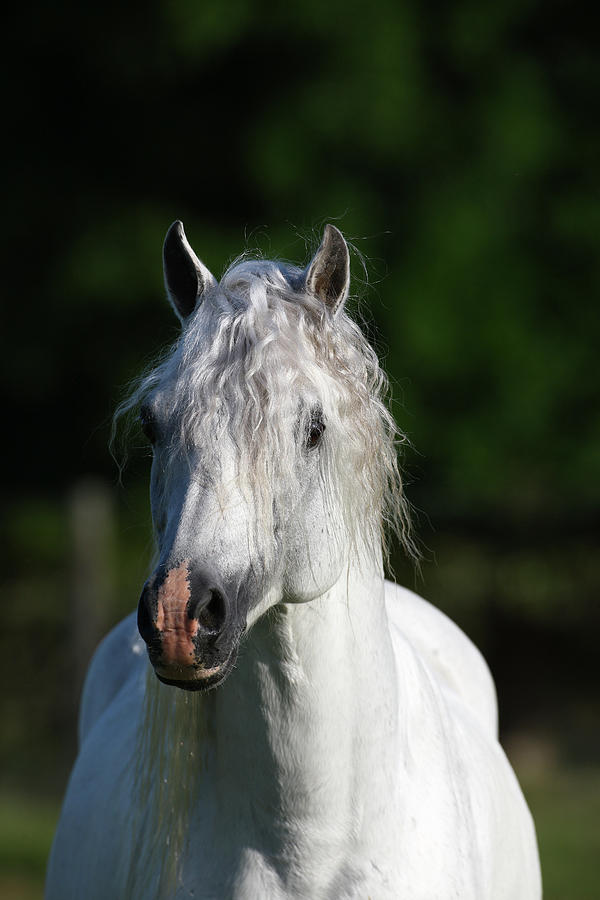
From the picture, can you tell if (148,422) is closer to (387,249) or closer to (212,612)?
(212,612)

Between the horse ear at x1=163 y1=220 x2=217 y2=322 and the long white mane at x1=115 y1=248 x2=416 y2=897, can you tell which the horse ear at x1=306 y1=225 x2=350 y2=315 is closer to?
the long white mane at x1=115 y1=248 x2=416 y2=897

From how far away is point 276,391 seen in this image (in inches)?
79.8

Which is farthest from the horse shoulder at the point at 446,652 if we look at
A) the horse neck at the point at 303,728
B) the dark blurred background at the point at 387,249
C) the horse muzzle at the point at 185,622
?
the dark blurred background at the point at 387,249

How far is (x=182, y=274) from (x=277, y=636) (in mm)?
762

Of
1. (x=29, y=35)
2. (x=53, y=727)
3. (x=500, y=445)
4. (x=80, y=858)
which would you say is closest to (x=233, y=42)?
(x=29, y=35)

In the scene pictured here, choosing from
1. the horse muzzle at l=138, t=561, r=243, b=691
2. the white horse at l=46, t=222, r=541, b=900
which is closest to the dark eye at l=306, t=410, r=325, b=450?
the white horse at l=46, t=222, r=541, b=900

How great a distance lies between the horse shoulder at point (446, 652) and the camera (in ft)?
10.6

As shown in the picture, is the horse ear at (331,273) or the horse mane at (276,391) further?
the horse ear at (331,273)

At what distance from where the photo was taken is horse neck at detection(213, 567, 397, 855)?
2193 millimetres

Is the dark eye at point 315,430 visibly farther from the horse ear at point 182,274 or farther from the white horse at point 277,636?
the horse ear at point 182,274

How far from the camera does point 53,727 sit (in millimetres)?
8477

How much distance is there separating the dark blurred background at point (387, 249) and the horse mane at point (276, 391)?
6.27m

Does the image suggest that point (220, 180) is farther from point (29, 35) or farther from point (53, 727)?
point (53, 727)

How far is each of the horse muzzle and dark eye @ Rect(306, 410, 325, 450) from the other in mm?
363
